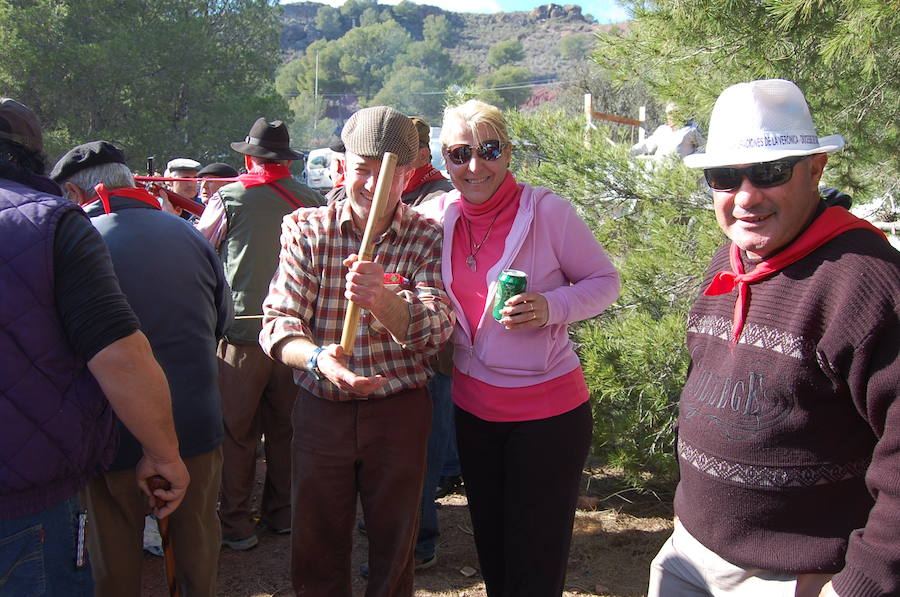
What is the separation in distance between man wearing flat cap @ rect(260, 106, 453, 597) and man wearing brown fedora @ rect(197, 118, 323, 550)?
1527 millimetres

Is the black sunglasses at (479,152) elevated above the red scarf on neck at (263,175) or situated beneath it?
elevated above

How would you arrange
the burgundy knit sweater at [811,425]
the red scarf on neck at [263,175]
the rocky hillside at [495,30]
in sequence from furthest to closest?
1. the rocky hillside at [495,30]
2. the red scarf on neck at [263,175]
3. the burgundy knit sweater at [811,425]

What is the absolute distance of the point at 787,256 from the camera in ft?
5.58

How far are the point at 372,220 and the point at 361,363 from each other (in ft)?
1.85

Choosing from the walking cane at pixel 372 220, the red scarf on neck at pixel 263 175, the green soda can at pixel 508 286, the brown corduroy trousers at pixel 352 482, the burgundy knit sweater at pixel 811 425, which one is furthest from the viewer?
the red scarf on neck at pixel 263 175

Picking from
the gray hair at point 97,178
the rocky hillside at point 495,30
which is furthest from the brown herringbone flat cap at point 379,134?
the rocky hillside at point 495,30

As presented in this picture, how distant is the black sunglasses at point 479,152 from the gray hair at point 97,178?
3.89 feet

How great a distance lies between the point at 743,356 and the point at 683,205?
223 centimetres

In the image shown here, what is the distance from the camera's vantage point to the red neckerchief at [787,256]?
1655 millimetres

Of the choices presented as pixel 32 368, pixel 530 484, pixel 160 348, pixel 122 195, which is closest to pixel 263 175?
pixel 122 195

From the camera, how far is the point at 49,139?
25031mm

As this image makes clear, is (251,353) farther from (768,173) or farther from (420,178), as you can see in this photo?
(768,173)

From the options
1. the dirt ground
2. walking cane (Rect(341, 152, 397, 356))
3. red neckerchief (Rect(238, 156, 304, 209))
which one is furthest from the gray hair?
the dirt ground

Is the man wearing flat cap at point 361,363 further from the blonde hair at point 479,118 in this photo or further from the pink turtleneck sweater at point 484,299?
the blonde hair at point 479,118
